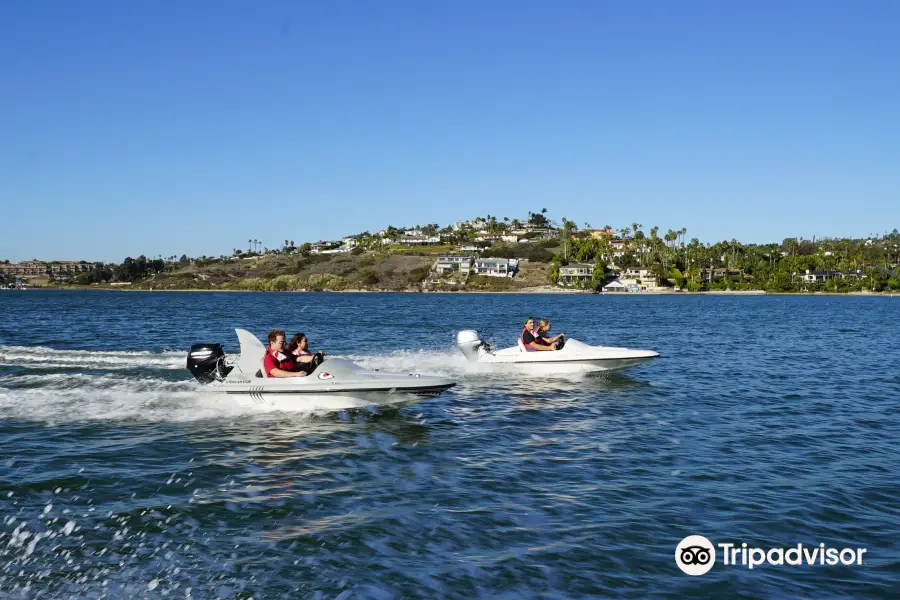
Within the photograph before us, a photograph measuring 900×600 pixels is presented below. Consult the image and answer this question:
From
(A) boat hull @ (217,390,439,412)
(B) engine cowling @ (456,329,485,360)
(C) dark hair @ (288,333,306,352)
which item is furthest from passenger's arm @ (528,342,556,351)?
(C) dark hair @ (288,333,306,352)

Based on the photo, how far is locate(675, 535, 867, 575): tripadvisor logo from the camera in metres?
8.90

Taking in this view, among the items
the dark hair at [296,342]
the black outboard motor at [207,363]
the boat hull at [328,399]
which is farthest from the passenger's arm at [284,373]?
the black outboard motor at [207,363]

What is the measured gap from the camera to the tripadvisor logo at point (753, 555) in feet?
29.2

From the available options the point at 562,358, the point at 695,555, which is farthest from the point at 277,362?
the point at 695,555

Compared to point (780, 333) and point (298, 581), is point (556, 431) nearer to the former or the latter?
point (298, 581)

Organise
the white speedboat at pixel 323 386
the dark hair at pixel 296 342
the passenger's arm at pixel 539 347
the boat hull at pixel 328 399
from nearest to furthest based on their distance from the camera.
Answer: the white speedboat at pixel 323 386 → the boat hull at pixel 328 399 → the dark hair at pixel 296 342 → the passenger's arm at pixel 539 347

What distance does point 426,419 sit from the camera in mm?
17797

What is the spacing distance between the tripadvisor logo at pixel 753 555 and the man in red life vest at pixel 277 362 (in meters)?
10.6

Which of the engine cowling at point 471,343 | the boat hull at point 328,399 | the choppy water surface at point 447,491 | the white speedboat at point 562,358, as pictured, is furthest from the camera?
the engine cowling at point 471,343

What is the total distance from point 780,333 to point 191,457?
155 feet

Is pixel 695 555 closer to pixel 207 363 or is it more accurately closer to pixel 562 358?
pixel 207 363

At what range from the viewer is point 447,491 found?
11.8 meters

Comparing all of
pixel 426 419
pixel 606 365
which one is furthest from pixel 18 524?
pixel 606 365

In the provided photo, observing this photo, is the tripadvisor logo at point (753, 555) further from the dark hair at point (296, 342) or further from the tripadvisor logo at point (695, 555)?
the dark hair at point (296, 342)
